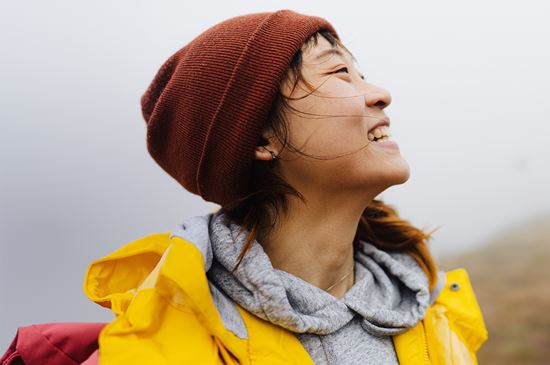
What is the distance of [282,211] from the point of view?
1.44 m

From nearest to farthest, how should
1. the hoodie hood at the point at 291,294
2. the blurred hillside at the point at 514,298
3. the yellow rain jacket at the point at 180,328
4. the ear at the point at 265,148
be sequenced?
the yellow rain jacket at the point at 180,328 → the hoodie hood at the point at 291,294 → the ear at the point at 265,148 → the blurred hillside at the point at 514,298

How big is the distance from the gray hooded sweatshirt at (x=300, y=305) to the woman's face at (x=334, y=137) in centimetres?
25

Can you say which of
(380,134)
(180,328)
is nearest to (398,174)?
(380,134)

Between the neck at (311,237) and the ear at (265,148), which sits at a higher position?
the ear at (265,148)

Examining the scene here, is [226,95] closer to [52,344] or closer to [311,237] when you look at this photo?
[311,237]

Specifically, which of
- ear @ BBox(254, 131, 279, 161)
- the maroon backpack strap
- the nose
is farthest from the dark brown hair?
the maroon backpack strap

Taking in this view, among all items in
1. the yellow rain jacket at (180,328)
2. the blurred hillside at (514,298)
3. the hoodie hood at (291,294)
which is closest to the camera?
the yellow rain jacket at (180,328)

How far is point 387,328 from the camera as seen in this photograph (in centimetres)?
138

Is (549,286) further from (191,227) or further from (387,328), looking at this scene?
(191,227)

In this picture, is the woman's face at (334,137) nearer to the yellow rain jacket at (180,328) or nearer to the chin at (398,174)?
the chin at (398,174)

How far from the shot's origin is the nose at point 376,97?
1.38m

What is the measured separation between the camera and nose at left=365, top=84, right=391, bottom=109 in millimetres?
1385

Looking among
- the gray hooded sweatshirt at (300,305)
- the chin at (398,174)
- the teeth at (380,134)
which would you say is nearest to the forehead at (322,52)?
the teeth at (380,134)

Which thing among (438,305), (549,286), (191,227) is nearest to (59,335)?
(191,227)
